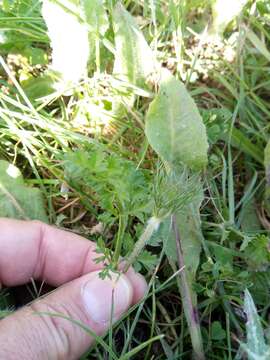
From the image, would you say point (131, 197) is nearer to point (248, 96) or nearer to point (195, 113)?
point (195, 113)

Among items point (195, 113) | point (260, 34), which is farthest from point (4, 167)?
point (260, 34)

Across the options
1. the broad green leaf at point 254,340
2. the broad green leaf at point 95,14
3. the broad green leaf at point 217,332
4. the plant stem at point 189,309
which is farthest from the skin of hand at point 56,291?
the broad green leaf at point 95,14

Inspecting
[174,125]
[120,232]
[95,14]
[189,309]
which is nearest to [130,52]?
[95,14]

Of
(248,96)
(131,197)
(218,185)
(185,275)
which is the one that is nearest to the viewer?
(131,197)

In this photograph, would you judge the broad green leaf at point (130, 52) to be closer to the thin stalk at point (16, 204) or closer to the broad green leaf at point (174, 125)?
the broad green leaf at point (174, 125)

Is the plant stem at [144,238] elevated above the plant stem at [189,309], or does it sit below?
above

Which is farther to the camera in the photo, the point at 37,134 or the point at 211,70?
the point at 211,70

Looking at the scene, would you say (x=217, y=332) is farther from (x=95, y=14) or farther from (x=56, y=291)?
(x=95, y=14)
